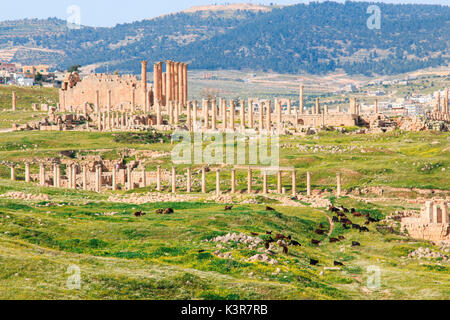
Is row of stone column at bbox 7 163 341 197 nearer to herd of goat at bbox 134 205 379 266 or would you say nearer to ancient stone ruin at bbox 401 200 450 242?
herd of goat at bbox 134 205 379 266

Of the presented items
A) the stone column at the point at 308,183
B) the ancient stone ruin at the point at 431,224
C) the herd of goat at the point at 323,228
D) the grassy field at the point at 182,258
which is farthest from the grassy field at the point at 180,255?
the stone column at the point at 308,183

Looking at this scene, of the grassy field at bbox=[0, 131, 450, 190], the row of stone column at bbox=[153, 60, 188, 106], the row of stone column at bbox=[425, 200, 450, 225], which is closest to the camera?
the row of stone column at bbox=[425, 200, 450, 225]

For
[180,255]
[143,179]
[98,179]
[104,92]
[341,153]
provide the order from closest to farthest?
1. [180,255]
2. [98,179]
3. [143,179]
4. [341,153]
5. [104,92]

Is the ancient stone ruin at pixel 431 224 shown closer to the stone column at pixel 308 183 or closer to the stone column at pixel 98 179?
the stone column at pixel 308 183

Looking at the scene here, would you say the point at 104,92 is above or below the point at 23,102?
above

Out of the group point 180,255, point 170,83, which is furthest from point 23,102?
point 180,255

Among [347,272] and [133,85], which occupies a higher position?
[133,85]

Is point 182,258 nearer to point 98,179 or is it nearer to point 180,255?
point 180,255

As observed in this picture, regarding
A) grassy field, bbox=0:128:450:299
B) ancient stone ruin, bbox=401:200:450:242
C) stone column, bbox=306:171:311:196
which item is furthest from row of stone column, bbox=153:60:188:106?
ancient stone ruin, bbox=401:200:450:242
